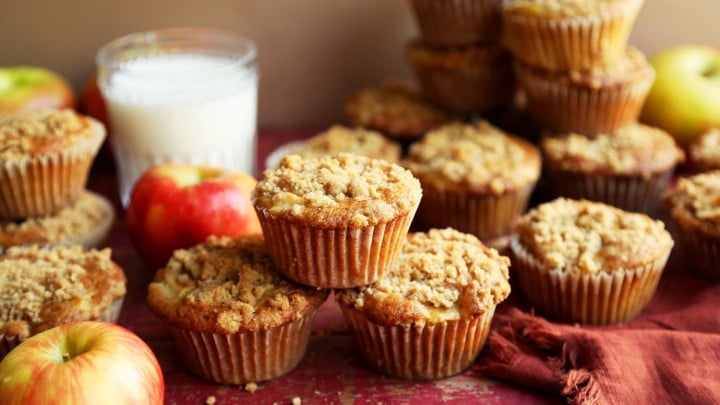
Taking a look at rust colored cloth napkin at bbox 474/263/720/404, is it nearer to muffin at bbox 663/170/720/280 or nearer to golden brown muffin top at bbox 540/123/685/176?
muffin at bbox 663/170/720/280

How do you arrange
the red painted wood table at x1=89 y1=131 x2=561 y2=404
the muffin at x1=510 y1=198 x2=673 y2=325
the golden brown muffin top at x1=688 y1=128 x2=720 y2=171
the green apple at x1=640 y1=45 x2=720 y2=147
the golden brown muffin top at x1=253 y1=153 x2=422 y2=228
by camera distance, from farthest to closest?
the green apple at x1=640 y1=45 x2=720 y2=147, the golden brown muffin top at x1=688 y1=128 x2=720 y2=171, the muffin at x1=510 y1=198 x2=673 y2=325, the red painted wood table at x1=89 y1=131 x2=561 y2=404, the golden brown muffin top at x1=253 y1=153 x2=422 y2=228

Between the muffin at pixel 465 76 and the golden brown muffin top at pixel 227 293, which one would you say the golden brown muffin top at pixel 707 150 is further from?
the golden brown muffin top at pixel 227 293

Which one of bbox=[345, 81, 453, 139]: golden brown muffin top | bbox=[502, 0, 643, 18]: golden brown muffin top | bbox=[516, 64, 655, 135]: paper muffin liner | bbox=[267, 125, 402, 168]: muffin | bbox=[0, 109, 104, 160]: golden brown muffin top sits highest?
bbox=[502, 0, 643, 18]: golden brown muffin top

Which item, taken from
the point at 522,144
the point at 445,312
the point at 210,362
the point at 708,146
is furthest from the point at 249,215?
the point at 708,146

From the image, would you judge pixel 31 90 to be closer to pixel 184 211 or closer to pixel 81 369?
pixel 184 211

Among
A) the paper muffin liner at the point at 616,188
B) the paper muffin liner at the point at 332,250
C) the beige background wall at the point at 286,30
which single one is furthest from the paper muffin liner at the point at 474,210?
the beige background wall at the point at 286,30

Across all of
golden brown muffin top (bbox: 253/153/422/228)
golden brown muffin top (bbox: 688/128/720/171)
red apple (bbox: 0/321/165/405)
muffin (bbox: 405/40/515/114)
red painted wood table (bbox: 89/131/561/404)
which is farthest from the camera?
muffin (bbox: 405/40/515/114)

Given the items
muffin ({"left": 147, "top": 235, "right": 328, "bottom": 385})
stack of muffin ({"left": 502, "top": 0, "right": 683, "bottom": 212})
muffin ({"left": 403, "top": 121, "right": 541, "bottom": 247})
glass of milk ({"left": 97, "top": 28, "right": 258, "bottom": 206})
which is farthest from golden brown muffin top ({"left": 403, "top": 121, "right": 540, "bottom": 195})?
muffin ({"left": 147, "top": 235, "right": 328, "bottom": 385})

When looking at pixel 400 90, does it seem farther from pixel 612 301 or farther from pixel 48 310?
pixel 48 310
